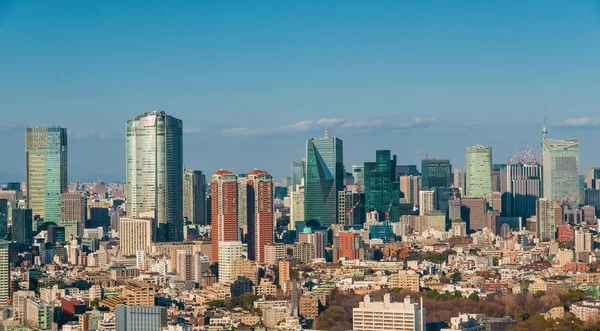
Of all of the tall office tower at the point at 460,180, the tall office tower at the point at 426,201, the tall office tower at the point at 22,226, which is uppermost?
the tall office tower at the point at 460,180

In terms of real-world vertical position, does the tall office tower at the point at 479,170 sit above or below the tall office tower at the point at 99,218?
above

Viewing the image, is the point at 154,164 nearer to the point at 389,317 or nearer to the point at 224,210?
the point at 224,210

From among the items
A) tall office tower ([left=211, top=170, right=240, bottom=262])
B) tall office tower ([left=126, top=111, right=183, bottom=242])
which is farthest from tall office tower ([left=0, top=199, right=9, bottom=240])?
tall office tower ([left=211, top=170, right=240, bottom=262])

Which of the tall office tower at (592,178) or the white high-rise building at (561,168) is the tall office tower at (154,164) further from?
the tall office tower at (592,178)

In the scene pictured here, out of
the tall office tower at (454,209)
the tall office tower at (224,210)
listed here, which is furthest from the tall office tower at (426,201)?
the tall office tower at (224,210)

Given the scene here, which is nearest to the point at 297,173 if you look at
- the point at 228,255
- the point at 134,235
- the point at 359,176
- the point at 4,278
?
the point at 359,176

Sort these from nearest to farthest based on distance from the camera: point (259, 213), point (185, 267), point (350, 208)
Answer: point (185, 267)
point (259, 213)
point (350, 208)
